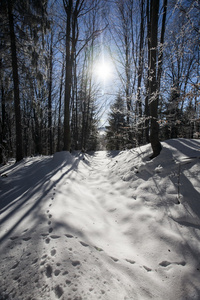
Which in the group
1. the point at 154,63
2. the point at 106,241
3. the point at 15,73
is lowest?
the point at 106,241

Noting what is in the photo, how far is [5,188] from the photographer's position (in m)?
3.76

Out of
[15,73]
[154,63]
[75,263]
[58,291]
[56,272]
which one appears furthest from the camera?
[15,73]

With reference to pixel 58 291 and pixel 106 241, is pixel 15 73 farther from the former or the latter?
pixel 58 291

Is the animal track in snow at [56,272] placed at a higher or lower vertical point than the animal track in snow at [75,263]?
higher

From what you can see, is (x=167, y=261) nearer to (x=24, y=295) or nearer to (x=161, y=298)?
(x=161, y=298)

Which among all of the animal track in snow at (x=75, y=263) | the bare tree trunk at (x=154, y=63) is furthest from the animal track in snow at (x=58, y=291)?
the bare tree trunk at (x=154, y=63)

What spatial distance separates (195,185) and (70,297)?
2.59 m

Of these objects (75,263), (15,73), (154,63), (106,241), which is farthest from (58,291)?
(15,73)

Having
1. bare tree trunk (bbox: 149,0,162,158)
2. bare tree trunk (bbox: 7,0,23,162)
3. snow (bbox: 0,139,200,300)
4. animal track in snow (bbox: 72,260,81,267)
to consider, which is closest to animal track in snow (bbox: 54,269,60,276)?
snow (bbox: 0,139,200,300)

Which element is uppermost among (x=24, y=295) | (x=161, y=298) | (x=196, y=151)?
(x=196, y=151)

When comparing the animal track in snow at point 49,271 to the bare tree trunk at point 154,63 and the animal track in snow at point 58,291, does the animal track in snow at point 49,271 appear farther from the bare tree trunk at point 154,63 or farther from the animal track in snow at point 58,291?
the bare tree trunk at point 154,63

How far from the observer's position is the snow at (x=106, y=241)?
1.19 metres

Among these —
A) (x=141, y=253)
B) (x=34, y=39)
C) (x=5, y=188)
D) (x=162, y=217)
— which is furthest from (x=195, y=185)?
(x=34, y=39)

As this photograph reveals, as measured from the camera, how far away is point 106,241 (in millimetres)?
1890
